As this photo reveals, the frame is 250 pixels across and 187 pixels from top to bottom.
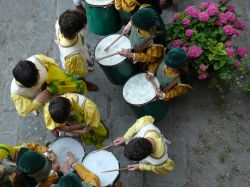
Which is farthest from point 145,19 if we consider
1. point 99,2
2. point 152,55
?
point 99,2

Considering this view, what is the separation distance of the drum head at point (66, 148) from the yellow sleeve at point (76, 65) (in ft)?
2.64

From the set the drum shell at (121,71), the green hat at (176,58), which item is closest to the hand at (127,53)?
the drum shell at (121,71)

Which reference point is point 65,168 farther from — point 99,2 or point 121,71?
point 99,2

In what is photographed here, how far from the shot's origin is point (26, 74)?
435 cm

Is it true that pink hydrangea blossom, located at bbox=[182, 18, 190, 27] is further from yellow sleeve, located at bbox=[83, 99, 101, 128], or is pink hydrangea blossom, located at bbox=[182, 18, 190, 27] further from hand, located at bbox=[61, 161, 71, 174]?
hand, located at bbox=[61, 161, 71, 174]

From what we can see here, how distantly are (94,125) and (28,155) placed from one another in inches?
35.3

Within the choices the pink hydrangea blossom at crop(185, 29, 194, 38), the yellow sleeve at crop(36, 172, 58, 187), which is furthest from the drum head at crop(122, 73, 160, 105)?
the yellow sleeve at crop(36, 172, 58, 187)

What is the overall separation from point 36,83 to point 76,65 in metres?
0.62

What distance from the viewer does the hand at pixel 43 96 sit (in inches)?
184

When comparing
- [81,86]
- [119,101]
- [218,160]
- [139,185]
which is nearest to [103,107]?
[119,101]

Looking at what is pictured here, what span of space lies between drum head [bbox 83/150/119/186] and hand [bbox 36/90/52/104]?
0.76 m

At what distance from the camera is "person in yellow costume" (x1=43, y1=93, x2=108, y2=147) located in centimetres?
425

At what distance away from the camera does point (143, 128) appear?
4434 mm

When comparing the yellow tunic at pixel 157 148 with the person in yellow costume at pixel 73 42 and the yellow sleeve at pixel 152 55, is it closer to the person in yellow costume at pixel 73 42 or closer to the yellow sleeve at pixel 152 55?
the yellow sleeve at pixel 152 55
